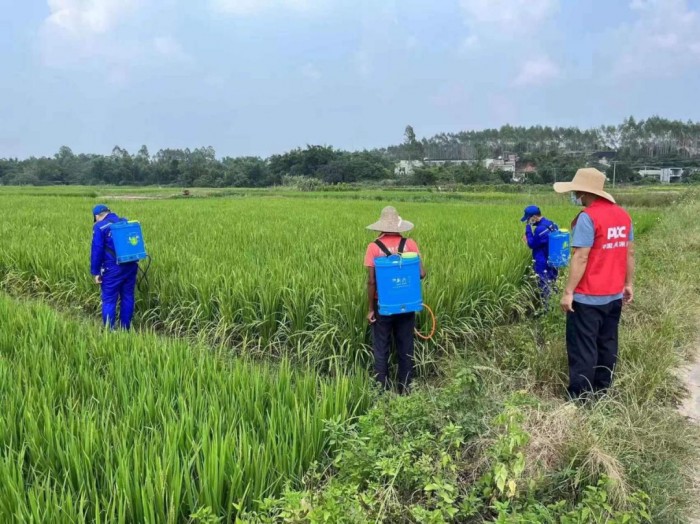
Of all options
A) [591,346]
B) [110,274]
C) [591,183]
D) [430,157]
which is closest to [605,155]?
[430,157]

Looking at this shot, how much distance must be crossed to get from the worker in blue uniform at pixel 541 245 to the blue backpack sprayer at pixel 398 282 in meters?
2.41

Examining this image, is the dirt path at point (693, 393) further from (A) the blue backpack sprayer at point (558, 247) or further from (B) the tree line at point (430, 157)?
(B) the tree line at point (430, 157)

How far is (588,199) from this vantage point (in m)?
3.14

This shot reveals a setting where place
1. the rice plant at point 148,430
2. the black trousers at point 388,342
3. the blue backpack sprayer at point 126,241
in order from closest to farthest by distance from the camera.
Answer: the rice plant at point 148,430 < the black trousers at point 388,342 < the blue backpack sprayer at point 126,241

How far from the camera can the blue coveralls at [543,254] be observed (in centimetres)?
532

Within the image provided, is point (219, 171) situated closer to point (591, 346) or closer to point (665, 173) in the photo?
point (665, 173)

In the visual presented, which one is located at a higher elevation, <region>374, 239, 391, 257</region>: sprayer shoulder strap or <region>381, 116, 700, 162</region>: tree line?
<region>381, 116, 700, 162</region>: tree line

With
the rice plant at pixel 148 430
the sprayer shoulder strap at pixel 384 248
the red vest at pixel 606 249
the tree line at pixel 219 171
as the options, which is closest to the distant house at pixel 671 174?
the tree line at pixel 219 171

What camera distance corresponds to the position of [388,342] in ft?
12.1

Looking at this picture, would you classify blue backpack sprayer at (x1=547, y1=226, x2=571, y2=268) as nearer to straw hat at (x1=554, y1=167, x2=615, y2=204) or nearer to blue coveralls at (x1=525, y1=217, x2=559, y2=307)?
blue coveralls at (x1=525, y1=217, x2=559, y2=307)

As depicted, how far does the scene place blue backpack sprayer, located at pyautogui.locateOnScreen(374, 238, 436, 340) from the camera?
128 inches

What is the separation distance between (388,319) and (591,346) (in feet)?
4.44

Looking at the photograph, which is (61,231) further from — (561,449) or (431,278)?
(561,449)

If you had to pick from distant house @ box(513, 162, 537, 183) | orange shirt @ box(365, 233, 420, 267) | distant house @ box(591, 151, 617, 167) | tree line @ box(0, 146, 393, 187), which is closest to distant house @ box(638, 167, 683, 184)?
distant house @ box(591, 151, 617, 167)
